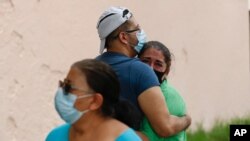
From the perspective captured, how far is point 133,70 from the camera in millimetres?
3650

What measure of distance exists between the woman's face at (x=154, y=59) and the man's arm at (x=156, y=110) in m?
0.36

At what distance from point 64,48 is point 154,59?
2.10 m

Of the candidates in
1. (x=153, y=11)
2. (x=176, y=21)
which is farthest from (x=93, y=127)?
(x=176, y=21)

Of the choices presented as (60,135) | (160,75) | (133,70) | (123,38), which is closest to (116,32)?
(123,38)

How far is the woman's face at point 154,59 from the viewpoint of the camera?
13.1 feet

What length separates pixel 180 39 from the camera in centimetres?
848

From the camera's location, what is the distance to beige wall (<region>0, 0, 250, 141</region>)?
541 cm

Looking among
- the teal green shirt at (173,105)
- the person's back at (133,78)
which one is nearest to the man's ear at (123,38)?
the person's back at (133,78)

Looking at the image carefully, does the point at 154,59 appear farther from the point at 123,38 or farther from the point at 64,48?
the point at 64,48

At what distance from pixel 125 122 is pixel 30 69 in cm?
227

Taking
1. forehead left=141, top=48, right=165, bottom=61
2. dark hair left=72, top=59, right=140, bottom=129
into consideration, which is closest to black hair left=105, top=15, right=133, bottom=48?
forehead left=141, top=48, right=165, bottom=61

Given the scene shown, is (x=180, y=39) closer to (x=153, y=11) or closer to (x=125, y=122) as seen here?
(x=153, y=11)

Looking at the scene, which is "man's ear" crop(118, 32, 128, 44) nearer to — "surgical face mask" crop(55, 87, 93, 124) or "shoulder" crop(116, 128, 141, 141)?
"surgical face mask" crop(55, 87, 93, 124)

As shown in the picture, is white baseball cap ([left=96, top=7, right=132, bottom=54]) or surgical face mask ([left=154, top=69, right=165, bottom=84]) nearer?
white baseball cap ([left=96, top=7, right=132, bottom=54])
